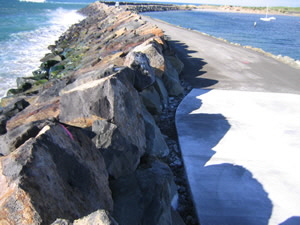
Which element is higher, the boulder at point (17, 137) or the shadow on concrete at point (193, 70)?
the boulder at point (17, 137)

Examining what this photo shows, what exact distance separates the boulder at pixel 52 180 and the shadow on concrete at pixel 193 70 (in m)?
6.85

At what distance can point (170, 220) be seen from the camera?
2959mm

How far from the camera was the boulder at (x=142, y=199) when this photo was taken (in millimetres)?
2760

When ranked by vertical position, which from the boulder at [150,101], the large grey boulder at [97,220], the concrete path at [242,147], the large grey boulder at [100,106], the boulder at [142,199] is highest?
the large grey boulder at [97,220]

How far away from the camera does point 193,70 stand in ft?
35.3

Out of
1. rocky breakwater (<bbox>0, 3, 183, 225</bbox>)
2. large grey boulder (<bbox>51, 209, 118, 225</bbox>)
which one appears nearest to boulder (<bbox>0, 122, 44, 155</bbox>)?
rocky breakwater (<bbox>0, 3, 183, 225</bbox>)

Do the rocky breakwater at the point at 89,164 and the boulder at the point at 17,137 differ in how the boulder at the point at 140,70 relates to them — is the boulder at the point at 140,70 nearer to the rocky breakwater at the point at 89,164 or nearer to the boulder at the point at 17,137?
the rocky breakwater at the point at 89,164

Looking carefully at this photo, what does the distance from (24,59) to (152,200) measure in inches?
585

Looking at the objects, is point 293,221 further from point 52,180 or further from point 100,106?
point 52,180

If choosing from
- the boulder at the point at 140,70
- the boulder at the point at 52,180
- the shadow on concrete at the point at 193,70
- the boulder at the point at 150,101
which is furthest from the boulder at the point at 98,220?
the shadow on concrete at the point at 193,70

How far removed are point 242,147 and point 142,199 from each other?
2.73 m

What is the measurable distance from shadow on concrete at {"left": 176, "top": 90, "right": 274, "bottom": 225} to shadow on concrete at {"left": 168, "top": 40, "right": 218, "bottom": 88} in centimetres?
365

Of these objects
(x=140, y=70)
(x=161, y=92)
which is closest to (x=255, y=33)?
(x=161, y=92)

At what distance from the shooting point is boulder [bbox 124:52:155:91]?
5496mm
